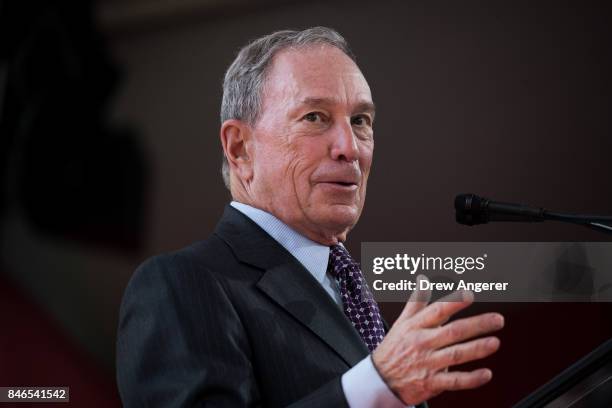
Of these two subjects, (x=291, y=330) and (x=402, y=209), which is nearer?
(x=291, y=330)

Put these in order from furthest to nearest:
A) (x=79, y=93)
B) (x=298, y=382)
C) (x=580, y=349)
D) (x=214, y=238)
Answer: (x=79, y=93)
(x=580, y=349)
(x=214, y=238)
(x=298, y=382)

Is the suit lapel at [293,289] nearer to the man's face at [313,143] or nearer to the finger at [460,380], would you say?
the man's face at [313,143]

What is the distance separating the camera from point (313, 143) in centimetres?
147

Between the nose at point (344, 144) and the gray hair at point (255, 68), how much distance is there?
6.9 inches

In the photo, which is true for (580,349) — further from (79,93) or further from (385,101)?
(79,93)

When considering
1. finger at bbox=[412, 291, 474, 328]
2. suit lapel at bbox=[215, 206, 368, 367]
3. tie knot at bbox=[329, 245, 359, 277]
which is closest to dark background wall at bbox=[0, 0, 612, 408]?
tie knot at bbox=[329, 245, 359, 277]

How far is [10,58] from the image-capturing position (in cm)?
257

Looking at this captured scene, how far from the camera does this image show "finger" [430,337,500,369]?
3.22 ft

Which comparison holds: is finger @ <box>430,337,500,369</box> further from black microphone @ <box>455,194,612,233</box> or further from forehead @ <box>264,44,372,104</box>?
forehead @ <box>264,44,372,104</box>

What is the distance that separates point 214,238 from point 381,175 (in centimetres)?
110

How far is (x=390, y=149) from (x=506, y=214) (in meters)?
1.11

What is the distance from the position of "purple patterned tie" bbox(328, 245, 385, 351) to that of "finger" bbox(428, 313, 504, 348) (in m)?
0.43

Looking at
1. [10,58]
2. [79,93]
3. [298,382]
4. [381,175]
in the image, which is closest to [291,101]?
[298,382]

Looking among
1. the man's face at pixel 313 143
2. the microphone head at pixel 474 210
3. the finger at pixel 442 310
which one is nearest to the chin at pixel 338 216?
the man's face at pixel 313 143
